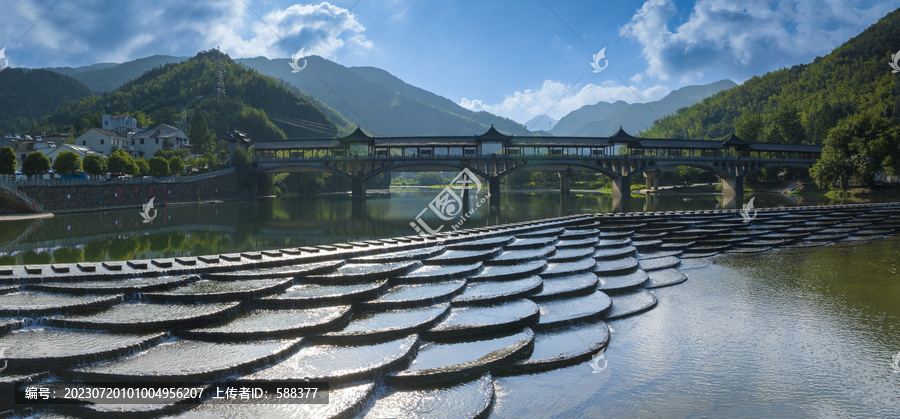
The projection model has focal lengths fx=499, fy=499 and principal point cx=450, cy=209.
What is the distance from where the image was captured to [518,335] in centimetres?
827

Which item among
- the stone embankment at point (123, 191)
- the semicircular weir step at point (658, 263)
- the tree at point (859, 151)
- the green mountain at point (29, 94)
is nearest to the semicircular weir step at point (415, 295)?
the semicircular weir step at point (658, 263)

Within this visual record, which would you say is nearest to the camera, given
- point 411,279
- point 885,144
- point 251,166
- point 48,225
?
point 411,279

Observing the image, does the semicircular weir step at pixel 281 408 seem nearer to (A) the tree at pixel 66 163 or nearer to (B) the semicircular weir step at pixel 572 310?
(B) the semicircular weir step at pixel 572 310

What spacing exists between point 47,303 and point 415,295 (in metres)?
6.23

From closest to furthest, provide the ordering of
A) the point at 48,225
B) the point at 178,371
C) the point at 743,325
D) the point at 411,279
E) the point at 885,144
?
the point at 178,371 < the point at 743,325 < the point at 411,279 < the point at 48,225 < the point at 885,144

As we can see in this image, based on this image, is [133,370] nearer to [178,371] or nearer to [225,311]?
[178,371]

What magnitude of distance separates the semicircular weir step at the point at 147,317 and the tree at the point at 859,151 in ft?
202

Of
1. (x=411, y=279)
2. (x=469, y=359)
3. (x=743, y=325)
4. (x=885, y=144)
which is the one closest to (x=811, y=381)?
(x=743, y=325)

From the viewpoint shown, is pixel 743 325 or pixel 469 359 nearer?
pixel 469 359

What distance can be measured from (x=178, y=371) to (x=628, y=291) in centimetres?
932

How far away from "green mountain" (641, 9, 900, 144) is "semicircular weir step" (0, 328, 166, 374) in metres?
72.7

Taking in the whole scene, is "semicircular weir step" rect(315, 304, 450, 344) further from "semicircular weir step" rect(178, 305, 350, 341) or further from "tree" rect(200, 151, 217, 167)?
"tree" rect(200, 151, 217, 167)

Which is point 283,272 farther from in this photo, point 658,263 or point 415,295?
point 658,263

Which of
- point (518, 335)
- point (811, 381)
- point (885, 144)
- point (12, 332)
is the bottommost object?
point (811, 381)
